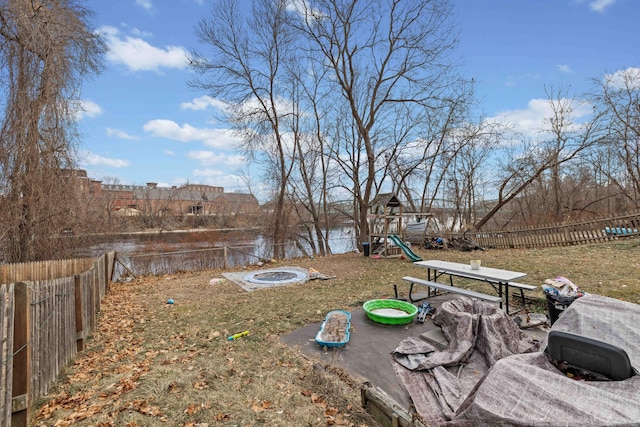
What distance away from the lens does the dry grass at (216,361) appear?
2406mm

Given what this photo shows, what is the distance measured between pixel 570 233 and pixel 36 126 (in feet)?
51.2

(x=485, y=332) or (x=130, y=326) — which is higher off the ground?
(x=485, y=332)

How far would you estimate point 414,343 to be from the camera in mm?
3414

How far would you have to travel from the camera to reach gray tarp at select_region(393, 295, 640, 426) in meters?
1.48

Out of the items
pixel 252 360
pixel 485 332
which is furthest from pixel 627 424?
pixel 252 360

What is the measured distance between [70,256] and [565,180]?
22099mm

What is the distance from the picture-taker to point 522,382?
1723mm

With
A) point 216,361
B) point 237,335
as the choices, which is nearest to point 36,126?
point 237,335

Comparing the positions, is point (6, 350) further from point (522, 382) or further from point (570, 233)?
point (570, 233)

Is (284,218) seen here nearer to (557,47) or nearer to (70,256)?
(70,256)

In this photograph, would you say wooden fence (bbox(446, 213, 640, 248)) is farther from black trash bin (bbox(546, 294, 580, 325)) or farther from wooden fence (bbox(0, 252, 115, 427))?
wooden fence (bbox(0, 252, 115, 427))

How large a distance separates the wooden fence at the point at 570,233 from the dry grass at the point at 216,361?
12.1 feet

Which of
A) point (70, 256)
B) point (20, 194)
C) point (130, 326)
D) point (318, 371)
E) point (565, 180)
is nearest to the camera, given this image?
point (318, 371)

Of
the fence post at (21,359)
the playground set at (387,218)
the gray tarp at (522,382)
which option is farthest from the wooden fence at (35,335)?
the playground set at (387,218)
